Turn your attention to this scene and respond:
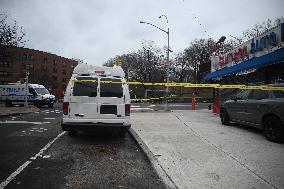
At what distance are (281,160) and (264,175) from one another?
116 cm

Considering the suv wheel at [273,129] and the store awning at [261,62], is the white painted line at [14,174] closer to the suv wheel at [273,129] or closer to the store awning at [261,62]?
the suv wheel at [273,129]

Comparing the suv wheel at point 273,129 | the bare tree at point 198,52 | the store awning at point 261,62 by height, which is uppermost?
the bare tree at point 198,52

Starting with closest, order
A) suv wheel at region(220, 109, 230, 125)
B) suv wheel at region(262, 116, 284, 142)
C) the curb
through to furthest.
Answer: the curb < suv wheel at region(262, 116, 284, 142) < suv wheel at region(220, 109, 230, 125)

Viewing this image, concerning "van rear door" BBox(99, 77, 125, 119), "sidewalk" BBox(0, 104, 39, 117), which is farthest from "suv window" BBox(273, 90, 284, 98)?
"sidewalk" BBox(0, 104, 39, 117)

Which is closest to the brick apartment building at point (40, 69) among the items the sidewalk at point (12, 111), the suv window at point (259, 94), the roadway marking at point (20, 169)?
the sidewalk at point (12, 111)

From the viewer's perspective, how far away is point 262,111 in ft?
27.9

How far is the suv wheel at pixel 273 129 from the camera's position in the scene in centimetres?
767

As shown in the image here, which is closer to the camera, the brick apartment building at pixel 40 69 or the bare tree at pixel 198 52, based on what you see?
the bare tree at pixel 198 52

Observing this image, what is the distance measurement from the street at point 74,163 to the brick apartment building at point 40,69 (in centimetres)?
6252

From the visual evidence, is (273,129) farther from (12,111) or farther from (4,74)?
(4,74)

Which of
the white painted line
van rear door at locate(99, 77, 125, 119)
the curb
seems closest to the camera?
the white painted line

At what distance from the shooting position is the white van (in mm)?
8250

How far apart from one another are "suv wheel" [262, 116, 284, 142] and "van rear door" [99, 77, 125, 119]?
4.16 meters

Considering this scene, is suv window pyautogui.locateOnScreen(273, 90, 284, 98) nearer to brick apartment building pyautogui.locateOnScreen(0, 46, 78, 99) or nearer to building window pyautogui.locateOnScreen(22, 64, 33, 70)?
brick apartment building pyautogui.locateOnScreen(0, 46, 78, 99)
